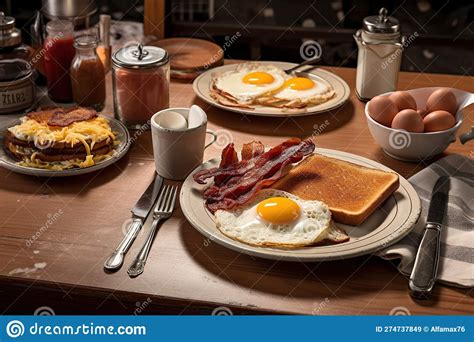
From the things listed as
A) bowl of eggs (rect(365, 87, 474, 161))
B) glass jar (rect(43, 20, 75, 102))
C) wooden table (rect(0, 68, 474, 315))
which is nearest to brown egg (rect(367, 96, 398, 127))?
bowl of eggs (rect(365, 87, 474, 161))

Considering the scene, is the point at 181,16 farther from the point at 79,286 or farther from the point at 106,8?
the point at 79,286

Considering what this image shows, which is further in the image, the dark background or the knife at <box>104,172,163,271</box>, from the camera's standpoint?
the dark background

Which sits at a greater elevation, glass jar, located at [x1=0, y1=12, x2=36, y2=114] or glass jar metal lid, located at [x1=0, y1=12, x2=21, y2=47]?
glass jar metal lid, located at [x1=0, y1=12, x2=21, y2=47]

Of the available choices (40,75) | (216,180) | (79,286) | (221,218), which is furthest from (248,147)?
(40,75)

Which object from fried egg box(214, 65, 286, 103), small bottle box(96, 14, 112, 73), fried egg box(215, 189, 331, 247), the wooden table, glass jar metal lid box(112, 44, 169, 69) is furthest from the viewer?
small bottle box(96, 14, 112, 73)

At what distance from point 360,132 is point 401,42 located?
0.36 m

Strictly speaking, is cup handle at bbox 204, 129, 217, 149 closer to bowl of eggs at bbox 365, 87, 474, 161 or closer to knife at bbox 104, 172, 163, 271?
knife at bbox 104, 172, 163, 271

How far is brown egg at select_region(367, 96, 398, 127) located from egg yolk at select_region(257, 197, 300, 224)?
0.53m

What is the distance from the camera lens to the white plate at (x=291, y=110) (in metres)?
2.15

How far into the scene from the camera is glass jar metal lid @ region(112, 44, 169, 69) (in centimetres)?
201

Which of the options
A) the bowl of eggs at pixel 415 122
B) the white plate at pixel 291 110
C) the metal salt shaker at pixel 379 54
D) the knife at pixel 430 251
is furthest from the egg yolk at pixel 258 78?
the knife at pixel 430 251

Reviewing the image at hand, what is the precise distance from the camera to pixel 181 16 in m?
3.86

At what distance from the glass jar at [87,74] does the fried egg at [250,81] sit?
Answer: 0.39 metres

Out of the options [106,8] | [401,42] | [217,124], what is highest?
[401,42]
